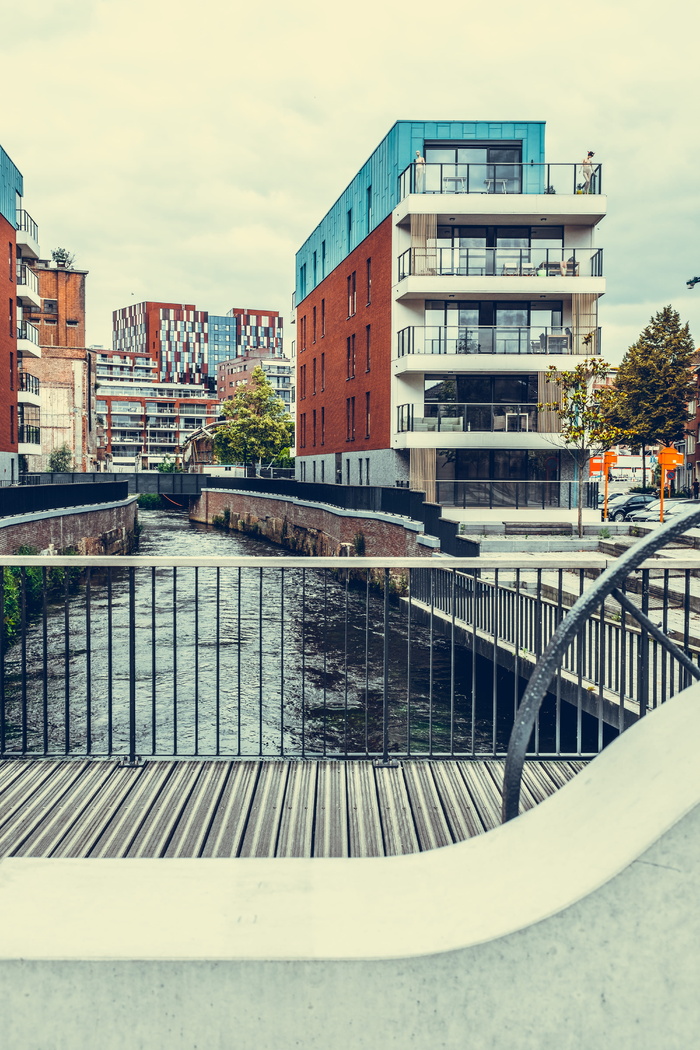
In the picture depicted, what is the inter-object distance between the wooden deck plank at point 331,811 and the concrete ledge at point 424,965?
5.64ft

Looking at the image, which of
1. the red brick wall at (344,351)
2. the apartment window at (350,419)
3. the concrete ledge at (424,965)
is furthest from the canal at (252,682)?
the apartment window at (350,419)

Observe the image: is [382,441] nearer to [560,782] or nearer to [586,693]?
[586,693]

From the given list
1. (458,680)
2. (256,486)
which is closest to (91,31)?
(458,680)

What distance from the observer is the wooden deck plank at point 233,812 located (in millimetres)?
3684

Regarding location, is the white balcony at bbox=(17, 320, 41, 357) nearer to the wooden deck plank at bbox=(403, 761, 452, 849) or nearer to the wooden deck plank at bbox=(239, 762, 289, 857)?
the wooden deck plank at bbox=(239, 762, 289, 857)

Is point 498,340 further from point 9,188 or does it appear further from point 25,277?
point 25,277

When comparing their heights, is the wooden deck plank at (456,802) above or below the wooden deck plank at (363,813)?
below

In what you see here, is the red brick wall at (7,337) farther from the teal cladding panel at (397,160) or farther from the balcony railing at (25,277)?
the teal cladding panel at (397,160)

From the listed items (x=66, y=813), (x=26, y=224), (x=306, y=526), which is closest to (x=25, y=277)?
(x=26, y=224)

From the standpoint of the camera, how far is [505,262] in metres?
30.7

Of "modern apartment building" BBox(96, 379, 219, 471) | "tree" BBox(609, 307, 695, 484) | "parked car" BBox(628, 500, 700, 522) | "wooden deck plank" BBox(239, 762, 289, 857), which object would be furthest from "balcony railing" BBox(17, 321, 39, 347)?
"modern apartment building" BBox(96, 379, 219, 471)

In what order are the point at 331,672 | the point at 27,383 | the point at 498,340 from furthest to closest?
the point at 27,383
the point at 498,340
the point at 331,672

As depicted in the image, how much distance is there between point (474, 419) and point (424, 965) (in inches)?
1204

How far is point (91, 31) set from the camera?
9.15 m
